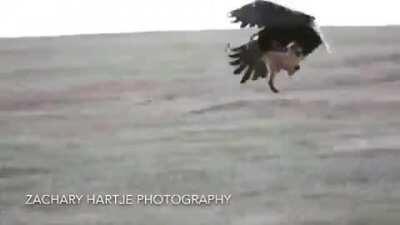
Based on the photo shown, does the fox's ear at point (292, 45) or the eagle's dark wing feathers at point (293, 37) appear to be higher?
the eagle's dark wing feathers at point (293, 37)

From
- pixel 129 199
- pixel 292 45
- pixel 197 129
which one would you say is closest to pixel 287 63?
pixel 292 45

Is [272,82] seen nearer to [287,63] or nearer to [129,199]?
[287,63]

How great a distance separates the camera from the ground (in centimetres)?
112

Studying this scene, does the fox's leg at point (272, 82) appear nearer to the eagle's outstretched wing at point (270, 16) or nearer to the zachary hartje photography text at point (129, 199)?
the eagle's outstretched wing at point (270, 16)

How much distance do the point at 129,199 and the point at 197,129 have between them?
6.6 inches

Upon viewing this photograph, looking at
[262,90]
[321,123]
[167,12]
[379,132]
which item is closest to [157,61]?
[167,12]

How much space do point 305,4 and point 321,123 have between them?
0.21 metres

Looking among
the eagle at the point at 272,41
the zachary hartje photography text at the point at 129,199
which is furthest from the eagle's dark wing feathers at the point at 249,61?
the zachary hartje photography text at the point at 129,199

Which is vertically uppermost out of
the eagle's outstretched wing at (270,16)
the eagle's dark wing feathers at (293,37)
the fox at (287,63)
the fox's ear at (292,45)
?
the eagle's outstretched wing at (270,16)

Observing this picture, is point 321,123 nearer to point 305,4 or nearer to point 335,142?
point 335,142

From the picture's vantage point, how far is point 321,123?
114cm

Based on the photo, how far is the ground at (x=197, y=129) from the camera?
1.12 metres

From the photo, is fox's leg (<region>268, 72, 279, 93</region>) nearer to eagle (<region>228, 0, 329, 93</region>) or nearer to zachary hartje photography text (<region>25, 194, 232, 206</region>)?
eagle (<region>228, 0, 329, 93</region>)

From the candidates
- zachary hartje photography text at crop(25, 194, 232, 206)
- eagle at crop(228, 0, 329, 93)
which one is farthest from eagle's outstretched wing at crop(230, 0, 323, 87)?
zachary hartje photography text at crop(25, 194, 232, 206)
